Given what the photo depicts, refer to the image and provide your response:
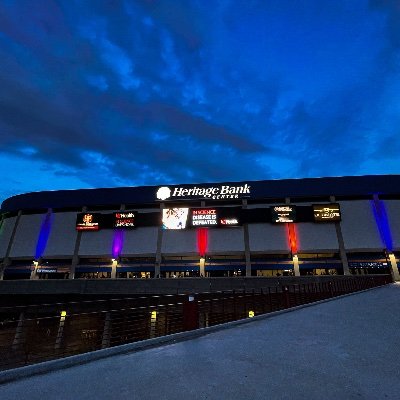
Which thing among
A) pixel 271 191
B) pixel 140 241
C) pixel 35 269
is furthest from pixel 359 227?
pixel 35 269

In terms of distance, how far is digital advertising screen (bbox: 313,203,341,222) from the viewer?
127 feet

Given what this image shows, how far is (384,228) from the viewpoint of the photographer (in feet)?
125

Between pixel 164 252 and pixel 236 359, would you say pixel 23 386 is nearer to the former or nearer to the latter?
pixel 236 359

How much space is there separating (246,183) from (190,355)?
38.4 metres

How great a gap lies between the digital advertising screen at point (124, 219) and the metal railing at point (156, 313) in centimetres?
1414

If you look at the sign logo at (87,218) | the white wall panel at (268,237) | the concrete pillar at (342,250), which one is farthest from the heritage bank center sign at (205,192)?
the concrete pillar at (342,250)

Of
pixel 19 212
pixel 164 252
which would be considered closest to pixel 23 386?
pixel 164 252

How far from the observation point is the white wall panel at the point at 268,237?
3916cm

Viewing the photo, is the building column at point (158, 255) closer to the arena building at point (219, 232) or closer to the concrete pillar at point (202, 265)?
the arena building at point (219, 232)

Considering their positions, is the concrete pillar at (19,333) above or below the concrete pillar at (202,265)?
below

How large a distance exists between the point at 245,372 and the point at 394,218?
4439 cm

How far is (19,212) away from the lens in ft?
161

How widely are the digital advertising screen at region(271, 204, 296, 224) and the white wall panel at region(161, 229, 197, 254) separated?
507 inches

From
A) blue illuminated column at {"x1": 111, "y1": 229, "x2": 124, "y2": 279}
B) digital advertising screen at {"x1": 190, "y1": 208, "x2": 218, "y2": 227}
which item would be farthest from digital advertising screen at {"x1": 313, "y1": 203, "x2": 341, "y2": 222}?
blue illuminated column at {"x1": 111, "y1": 229, "x2": 124, "y2": 279}
